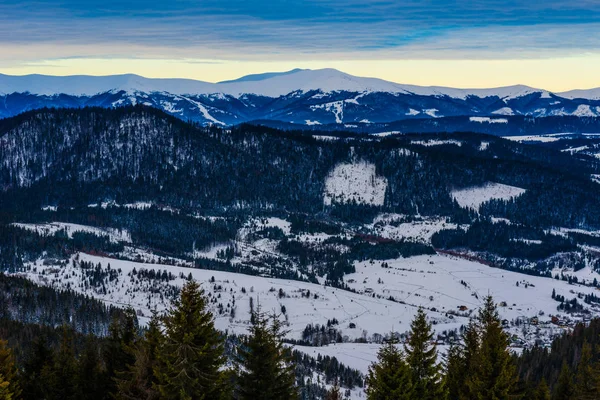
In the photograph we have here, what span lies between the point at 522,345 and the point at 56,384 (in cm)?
12868

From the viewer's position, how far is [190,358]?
34469 millimetres

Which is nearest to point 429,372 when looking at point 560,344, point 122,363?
point 122,363

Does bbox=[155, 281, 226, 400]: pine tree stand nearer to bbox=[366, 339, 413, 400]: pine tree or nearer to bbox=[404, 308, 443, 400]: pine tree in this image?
bbox=[366, 339, 413, 400]: pine tree

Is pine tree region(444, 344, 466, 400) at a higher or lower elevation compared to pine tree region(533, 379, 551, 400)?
higher

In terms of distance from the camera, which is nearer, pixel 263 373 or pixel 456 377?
pixel 263 373

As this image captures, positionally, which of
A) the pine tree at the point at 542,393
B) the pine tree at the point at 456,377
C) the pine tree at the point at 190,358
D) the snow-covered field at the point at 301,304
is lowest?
the snow-covered field at the point at 301,304

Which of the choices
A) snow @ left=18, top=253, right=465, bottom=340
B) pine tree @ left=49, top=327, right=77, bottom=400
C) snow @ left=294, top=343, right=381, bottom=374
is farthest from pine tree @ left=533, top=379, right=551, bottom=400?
snow @ left=18, top=253, right=465, bottom=340

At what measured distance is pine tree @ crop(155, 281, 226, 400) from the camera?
34156mm

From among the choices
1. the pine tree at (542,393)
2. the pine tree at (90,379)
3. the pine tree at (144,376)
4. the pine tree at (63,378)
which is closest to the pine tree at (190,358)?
the pine tree at (144,376)

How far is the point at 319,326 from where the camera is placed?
169m

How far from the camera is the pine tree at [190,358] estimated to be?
112 ft


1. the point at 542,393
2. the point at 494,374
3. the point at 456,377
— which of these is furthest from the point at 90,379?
the point at 542,393

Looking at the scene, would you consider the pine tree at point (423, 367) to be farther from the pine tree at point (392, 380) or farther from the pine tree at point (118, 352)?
the pine tree at point (118, 352)

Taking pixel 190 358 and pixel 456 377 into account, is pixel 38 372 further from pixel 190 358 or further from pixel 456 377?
pixel 456 377
